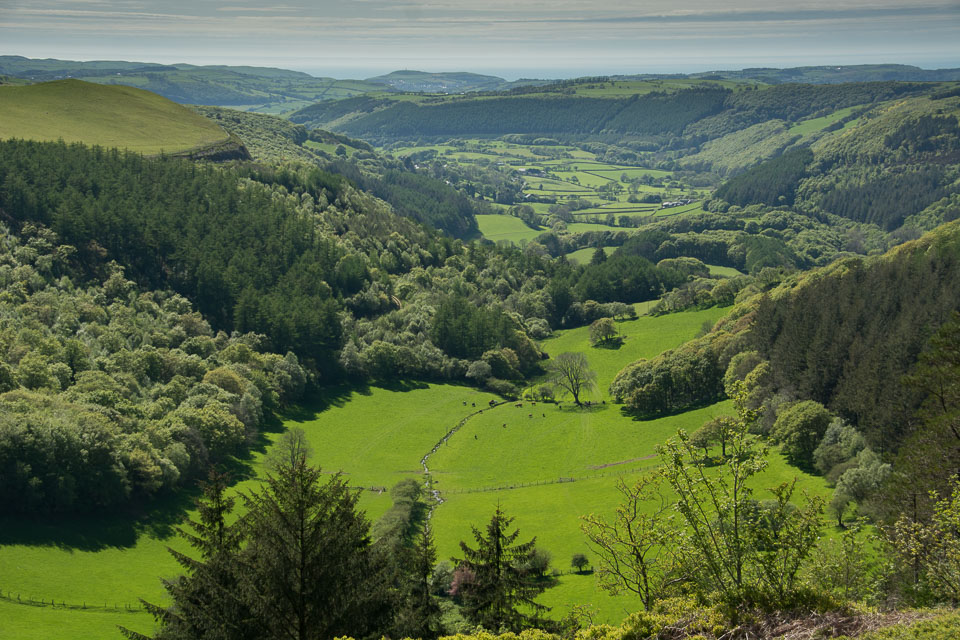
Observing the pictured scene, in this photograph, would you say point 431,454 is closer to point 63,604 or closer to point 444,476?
point 444,476

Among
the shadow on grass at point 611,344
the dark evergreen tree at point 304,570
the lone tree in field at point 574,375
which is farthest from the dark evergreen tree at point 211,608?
the shadow on grass at point 611,344

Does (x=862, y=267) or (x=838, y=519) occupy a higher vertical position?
(x=862, y=267)

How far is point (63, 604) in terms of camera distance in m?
57.7

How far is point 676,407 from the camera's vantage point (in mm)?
117688

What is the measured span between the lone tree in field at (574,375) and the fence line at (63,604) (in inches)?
3334

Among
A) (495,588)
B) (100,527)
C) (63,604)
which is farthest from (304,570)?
(100,527)

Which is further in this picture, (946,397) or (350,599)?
(946,397)

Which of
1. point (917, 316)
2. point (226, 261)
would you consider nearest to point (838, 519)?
point (917, 316)

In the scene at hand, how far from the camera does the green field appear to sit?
2354 inches

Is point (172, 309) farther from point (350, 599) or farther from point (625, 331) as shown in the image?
point (350, 599)

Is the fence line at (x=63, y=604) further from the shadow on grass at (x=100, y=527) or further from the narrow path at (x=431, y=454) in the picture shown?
the narrow path at (x=431, y=454)

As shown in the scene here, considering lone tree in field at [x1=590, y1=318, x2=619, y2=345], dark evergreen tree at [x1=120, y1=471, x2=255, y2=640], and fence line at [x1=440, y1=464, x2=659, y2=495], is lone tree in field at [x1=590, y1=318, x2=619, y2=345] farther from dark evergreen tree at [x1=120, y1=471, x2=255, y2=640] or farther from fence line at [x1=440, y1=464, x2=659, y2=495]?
dark evergreen tree at [x1=120, y1=471, x2=255, y2=640]

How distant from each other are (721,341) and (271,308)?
86052 millimetres

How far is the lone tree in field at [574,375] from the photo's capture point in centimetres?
13062
